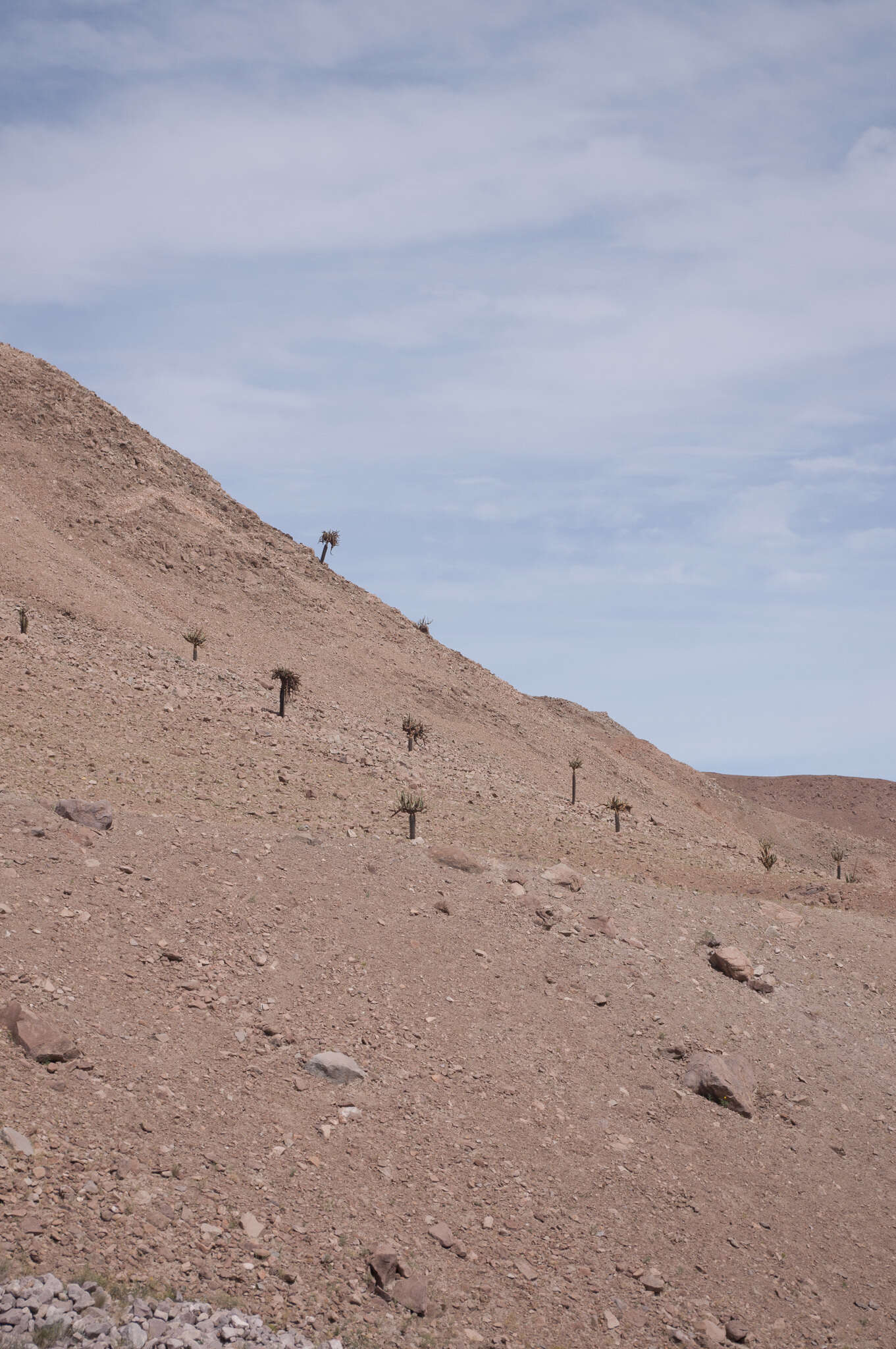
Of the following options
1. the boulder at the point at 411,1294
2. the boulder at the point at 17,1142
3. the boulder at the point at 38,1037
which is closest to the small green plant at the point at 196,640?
the boulder at the point at 38,1037

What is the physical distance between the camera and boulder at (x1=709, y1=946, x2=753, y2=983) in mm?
15680

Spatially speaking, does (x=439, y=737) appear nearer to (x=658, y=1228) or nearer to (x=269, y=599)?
(x=269, y=599)

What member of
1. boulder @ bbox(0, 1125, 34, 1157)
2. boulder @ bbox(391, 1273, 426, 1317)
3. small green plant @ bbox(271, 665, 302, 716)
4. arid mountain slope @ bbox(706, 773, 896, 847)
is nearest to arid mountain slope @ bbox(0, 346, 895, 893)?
small green plant @ bbox(271, 665, 302, 716)

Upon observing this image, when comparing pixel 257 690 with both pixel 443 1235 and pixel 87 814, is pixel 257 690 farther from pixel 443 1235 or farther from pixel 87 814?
pixel 443 1235

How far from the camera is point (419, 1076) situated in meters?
11.0

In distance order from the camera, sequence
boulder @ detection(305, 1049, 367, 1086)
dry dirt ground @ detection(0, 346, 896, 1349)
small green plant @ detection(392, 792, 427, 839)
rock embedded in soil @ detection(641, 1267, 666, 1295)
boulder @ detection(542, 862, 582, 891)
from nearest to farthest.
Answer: dry dirt ground @ detection(0, 346, 896, 1349) < rock embedded in soil @ detection(641, 1267, 666, 1295) < boulder @ detection(305, 1049, 367, 1086) < boulder @ detection(542, 862, 582, 891) < small green plant @ detection(392, 792, 427, 839)

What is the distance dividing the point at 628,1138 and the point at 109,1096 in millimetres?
5584

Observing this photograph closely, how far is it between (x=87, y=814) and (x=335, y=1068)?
19.1ft

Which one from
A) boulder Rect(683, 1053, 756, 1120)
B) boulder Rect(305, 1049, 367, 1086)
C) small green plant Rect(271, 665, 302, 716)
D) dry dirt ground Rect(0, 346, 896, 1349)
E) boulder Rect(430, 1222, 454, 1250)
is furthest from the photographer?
small green plant Rect(271, 665, 302, 716)

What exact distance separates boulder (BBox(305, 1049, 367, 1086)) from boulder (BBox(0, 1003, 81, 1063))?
8.01 ft

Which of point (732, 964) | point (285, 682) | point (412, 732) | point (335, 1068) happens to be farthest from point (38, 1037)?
point (412, 732)

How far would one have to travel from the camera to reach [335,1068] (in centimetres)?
1055

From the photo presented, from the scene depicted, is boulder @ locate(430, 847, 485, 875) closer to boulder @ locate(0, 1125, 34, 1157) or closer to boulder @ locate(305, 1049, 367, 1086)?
boulder @ locate(305, 1049, 367, 1086)

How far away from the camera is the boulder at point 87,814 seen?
14.1m
